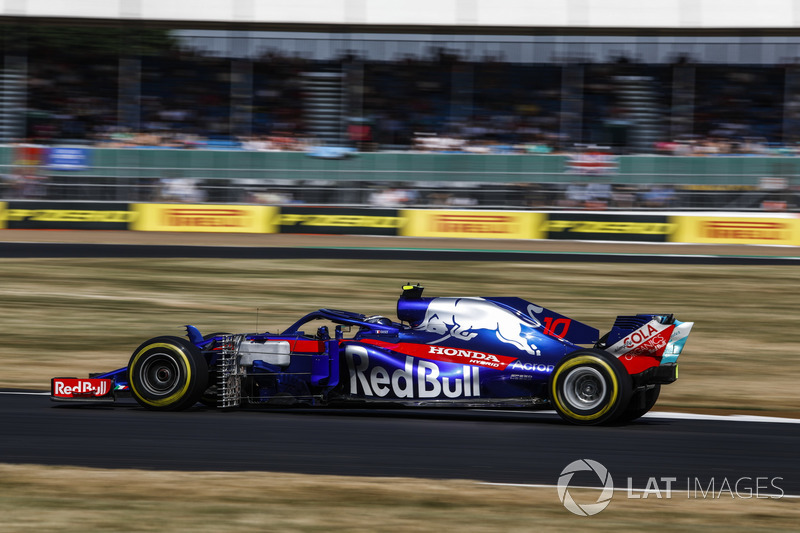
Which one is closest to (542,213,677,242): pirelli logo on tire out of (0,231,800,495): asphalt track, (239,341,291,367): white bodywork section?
(0,231,800,495): asphalt track

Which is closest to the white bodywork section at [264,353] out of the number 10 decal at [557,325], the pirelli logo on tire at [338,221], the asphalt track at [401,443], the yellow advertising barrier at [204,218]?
the asphalt track at [401,443]

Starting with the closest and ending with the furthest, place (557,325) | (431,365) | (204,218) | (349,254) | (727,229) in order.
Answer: (431,365)
(557,325)
(349,254)
(727,229)
(204,218)

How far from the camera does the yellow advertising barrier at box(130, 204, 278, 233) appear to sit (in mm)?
26781

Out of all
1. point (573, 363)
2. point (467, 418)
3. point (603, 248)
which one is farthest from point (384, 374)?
point (603, 248)

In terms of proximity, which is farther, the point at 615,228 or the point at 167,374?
the point at 615,228

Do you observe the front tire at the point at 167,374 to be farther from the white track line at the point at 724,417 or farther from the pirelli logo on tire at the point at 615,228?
the pirelli logo on tire at the point at 615,228

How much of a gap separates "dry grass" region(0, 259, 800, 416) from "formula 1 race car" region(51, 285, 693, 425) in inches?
79.7

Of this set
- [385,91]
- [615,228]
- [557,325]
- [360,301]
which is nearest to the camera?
[557,325]

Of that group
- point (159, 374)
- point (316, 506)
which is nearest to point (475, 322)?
point (159, 374)

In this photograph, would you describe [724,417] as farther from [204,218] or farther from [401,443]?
[204,218]

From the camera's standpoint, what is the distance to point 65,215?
26.7m

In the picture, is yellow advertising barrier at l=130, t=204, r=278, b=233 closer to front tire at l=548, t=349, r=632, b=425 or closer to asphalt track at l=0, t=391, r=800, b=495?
asphalt track at l=0, t=391, r=800, b=495

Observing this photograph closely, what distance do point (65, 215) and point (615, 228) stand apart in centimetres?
1439

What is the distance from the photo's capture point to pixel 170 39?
3094cm
